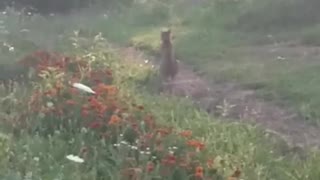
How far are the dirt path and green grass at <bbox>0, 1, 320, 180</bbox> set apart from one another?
0.21 m

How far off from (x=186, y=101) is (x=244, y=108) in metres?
0.54

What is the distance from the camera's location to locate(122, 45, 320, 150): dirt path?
7.39 metres

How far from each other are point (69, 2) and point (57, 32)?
103 inches

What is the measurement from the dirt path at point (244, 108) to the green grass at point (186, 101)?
0.21 m

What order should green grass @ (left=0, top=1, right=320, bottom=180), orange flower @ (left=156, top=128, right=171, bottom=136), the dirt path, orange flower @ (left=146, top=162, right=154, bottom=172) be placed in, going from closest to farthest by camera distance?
1. orange flower @ (left=146, top=162, right=154, bottom=172)
2. green grass @ (left=0, top=1, right=320, bottom=180)
3. orange flower @ (left=156, top=128, right=171, bottom=136)
4. the dirt path

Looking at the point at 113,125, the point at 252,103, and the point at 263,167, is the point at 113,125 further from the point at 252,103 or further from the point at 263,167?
the point at 252,103

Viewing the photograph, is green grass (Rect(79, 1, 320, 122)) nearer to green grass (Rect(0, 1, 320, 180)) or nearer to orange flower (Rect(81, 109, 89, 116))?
green grass (Rect(0, 1, 320, 180))

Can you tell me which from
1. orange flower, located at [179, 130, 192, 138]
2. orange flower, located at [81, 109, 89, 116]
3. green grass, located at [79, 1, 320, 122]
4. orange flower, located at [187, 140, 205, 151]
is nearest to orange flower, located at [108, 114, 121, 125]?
orange flower, located at [81, 109, 89, 116]

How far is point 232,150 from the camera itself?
649 centimetres

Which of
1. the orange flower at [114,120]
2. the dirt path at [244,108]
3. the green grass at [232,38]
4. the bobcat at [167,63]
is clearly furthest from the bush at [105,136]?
the green grass at [232,38]

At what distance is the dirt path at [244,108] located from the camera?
7391 mm

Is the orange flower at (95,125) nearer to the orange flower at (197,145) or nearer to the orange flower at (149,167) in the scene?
the orange flower at (197,145)

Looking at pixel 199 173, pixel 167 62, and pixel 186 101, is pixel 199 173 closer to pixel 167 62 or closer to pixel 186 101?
pixel 186 101

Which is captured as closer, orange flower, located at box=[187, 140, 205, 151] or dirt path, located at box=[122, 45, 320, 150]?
orange flower, located at box=[187, 140, 205, 151]
